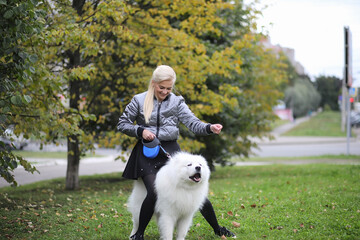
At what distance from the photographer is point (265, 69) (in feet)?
48.9

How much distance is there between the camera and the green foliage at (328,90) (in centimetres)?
9500

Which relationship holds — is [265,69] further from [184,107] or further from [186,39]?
[184,107]

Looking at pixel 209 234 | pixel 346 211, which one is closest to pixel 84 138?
pixel 209 234

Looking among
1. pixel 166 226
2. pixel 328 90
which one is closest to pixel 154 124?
pixel 166 226

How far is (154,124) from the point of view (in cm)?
447

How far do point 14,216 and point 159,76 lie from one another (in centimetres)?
371

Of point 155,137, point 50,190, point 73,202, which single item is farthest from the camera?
point 50,190

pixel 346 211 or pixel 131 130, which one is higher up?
pixel 131 130

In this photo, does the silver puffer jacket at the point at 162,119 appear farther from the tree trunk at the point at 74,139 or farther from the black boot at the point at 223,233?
the tree trunk at the point at 74,139

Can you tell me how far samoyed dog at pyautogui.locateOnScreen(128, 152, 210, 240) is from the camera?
13.5 ft

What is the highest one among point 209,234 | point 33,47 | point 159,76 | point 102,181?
point 33,47

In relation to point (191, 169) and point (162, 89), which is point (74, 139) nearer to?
point (162, 89)

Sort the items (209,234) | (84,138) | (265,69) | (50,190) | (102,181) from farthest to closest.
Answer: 1. (265,69)
2. (102,181)
3. (50,190)
4. (84,138)
5. (209,234)

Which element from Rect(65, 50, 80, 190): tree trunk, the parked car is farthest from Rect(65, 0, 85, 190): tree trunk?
the parked car
